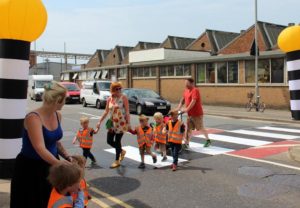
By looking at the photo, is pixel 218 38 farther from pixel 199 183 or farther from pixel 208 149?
pixel 199 183

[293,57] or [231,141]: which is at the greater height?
[293,57]

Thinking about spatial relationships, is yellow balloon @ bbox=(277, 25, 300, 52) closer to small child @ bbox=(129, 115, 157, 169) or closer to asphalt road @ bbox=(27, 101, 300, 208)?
asphalt road @ bbox=(27, 101, 300, 208)

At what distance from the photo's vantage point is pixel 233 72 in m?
25.4

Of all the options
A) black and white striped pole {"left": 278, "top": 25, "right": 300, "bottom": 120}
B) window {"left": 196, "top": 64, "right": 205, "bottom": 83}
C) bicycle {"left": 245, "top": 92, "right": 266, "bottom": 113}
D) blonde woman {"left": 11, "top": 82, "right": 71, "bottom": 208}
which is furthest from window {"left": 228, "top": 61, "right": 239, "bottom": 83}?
blonde woman {"left": 11, "top": 82, "right": 71, "bottom": 208}

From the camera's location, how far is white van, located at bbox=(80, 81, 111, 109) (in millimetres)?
25203

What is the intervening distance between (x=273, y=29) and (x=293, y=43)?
120 ft

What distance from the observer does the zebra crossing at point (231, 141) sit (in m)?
9.04

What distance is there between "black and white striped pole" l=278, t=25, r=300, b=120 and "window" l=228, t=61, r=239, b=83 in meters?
17.2

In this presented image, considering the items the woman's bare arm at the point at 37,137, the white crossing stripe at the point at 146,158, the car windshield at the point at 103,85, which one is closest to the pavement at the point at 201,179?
the white crossing stripe at the point at 146,158

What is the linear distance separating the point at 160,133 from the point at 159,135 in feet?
0.17

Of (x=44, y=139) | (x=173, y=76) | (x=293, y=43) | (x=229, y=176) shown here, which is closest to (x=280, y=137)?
(x=293, y=43)

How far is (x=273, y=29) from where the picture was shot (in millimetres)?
42281

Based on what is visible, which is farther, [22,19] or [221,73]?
[221,73]

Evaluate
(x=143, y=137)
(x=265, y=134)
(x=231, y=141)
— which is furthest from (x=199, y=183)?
(x=265, y=134)
